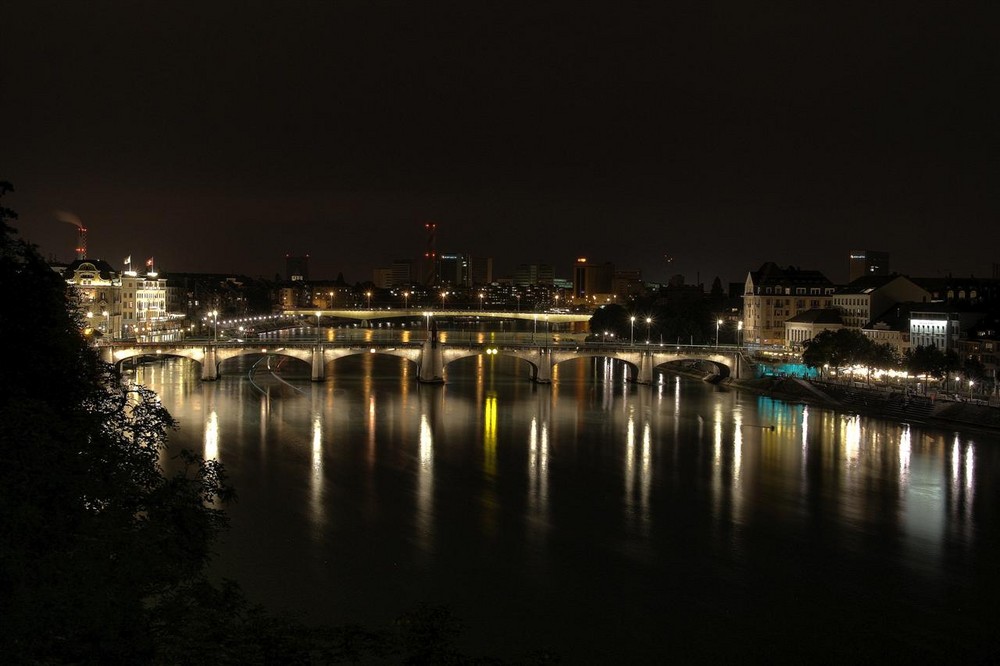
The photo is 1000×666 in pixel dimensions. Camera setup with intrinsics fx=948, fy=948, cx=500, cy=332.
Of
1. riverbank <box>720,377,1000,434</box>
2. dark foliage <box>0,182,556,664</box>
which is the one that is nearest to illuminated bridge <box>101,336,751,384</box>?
riverbank <box>720,377,1000,434</box>

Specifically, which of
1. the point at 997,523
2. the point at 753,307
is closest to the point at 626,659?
the point at 997,523

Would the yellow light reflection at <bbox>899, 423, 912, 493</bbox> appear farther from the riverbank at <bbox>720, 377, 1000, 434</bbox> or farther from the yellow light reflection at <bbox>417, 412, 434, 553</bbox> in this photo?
the yellow light reflection at <bbox>417, 412, 434, 553</bbox>

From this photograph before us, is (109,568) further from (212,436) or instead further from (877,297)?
(877,297)

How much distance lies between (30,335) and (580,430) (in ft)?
72.7

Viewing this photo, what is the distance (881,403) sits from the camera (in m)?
36.3

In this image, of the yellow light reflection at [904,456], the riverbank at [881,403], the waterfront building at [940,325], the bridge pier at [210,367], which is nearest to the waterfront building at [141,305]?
the bridge pier at [210,367]

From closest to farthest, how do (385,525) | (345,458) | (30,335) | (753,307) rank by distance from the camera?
(30,335), (385,525), (345,458), (753,307)

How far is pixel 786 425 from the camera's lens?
3347 cm

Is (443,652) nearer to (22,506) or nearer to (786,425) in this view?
(22,506)

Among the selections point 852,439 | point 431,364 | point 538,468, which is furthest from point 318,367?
point 852,439

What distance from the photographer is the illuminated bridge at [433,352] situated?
4569cm

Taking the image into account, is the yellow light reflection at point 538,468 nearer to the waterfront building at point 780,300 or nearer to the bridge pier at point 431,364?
the bridge pier at point 431,364

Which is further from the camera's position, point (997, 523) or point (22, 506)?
point (997, 523)

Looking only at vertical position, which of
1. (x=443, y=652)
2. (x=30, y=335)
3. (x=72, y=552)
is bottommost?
(x=443, y=652)
